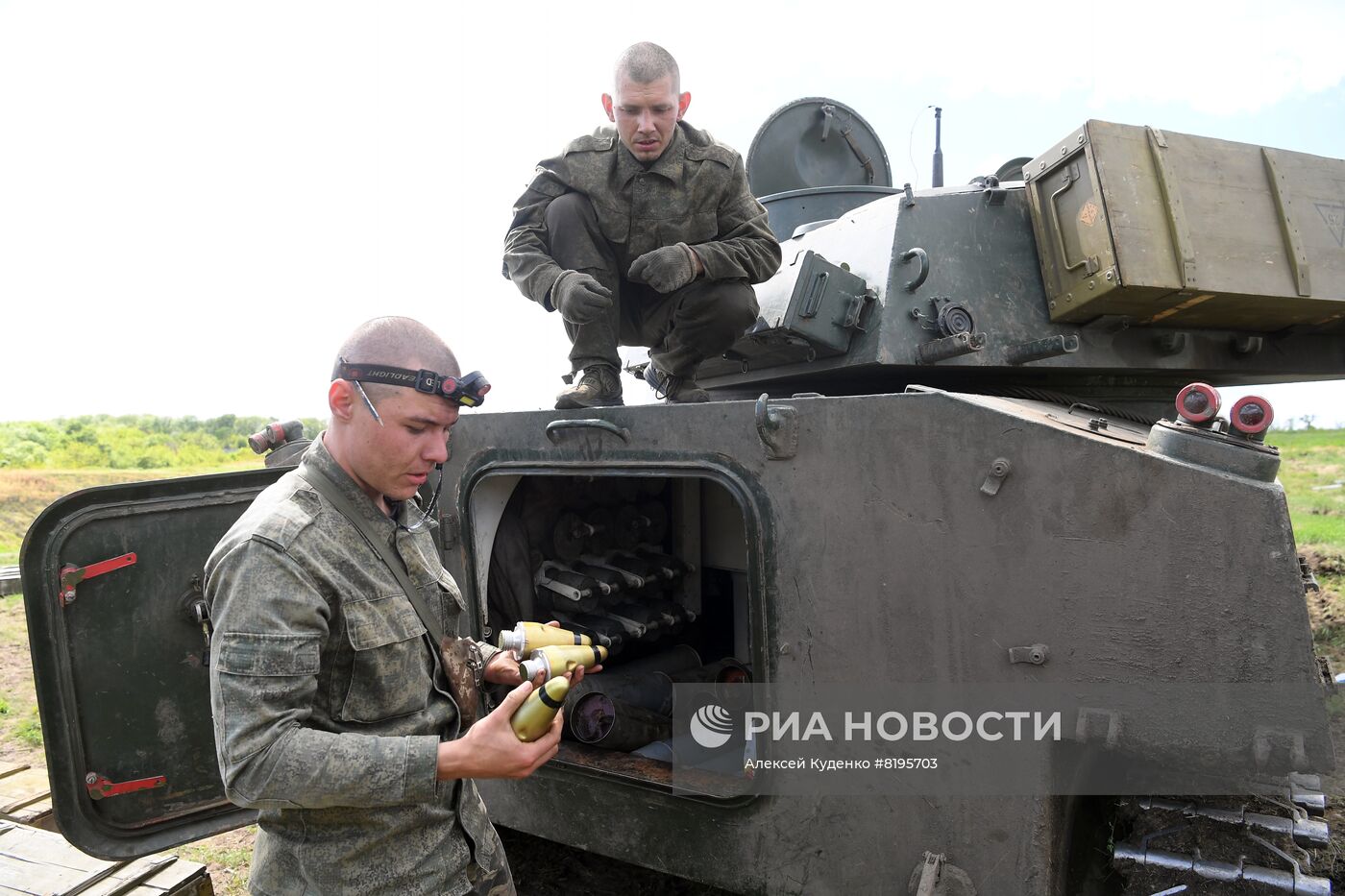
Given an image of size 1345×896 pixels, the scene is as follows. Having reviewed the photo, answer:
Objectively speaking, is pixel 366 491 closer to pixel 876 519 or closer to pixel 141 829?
pixel 876 519

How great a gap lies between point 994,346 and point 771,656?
1.42 m

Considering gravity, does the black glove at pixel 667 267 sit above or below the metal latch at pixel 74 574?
above

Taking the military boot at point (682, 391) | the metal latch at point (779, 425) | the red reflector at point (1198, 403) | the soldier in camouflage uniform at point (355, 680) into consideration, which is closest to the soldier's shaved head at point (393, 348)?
the soldier in camouflage uniform at point (355, 680)

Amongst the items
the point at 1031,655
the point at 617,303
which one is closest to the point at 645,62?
the point at 617,303

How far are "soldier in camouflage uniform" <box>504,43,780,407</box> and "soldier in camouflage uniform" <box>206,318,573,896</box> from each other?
1.18m

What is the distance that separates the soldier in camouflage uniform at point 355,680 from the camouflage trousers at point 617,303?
1266 millimetres

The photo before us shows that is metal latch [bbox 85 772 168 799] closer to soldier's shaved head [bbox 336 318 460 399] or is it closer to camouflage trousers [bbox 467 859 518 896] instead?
camouflage trousers [bbox 467 859 518 896]

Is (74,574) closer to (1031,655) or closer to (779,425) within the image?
(779,425)

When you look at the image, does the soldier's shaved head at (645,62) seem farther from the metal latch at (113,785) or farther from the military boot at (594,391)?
the metal latch at (113,785)

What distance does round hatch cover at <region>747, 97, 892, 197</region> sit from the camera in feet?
15.7

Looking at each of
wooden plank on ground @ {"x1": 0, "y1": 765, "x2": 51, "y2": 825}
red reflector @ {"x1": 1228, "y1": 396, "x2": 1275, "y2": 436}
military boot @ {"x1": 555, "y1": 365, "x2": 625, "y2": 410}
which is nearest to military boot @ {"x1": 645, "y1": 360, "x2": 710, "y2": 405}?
military boot @ {"x1": 555, "y1": 365, "x2": 625, "y2": 410}

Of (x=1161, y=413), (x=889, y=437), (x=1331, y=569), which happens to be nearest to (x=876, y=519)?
(x=889, y=437)

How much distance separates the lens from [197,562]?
288 cm

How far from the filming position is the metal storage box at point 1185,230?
3055 mm
